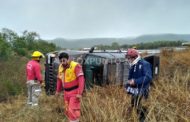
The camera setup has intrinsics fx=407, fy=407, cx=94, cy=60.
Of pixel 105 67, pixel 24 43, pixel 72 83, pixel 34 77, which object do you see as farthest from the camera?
pixel 24 43

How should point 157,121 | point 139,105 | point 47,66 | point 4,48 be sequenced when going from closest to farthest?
1. point 157,121
2. point 139,105
3. point 47,66
4. point 4,48

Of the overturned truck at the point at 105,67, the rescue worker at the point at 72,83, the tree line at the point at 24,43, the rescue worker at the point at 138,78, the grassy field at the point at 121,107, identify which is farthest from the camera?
the tree line at the point at 24,43

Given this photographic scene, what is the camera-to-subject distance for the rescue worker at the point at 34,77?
35.1ft

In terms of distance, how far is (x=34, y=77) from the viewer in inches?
429

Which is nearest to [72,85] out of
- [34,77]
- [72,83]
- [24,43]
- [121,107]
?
[72,83]

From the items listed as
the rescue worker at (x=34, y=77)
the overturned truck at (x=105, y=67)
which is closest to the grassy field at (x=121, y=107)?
the rescue worker at (x=34, y=77)

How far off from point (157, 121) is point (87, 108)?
2.03 m

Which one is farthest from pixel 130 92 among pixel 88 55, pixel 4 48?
pixel 4 48

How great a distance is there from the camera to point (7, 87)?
17359 mm

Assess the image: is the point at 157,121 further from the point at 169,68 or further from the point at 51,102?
the point at 169,68

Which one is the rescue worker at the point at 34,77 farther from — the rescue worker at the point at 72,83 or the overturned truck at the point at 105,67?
the rescue worker at the point at 72,83

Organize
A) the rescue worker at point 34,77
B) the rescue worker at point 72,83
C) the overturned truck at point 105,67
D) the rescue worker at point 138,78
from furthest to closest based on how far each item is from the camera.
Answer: the overturned truck at point 105,67, the rescue worker at point 34,77, the rescue worker at point 72,83, the rescue worker at point 138,78

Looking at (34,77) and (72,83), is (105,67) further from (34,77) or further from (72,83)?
(72,83)

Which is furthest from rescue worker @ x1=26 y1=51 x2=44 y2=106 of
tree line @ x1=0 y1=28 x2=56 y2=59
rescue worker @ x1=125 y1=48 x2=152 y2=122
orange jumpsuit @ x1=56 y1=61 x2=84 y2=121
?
tree line @ x1=0 y1=28 x2=56 y2=59
